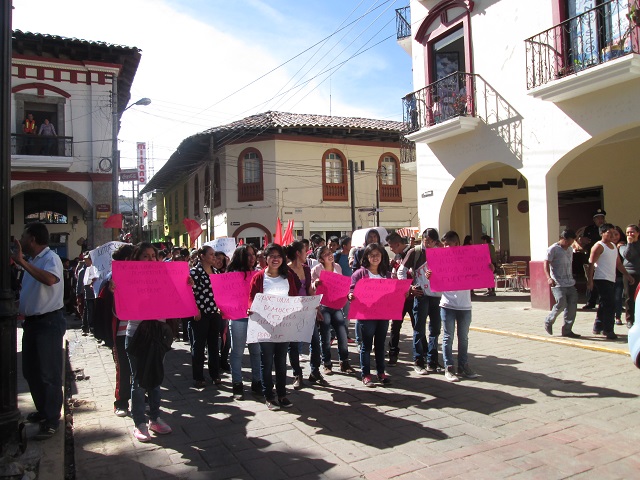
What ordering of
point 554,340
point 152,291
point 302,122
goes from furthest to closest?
1. point 302,122
2. point 554,340
3. point 152,291

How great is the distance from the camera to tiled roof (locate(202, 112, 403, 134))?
2650 centimetres

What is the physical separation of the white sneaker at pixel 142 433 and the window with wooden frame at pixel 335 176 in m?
23.7

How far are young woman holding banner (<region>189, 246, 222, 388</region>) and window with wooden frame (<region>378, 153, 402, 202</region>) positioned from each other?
23547 mm

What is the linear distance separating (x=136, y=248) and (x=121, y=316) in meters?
0.86

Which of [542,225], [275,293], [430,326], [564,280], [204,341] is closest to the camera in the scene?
[275,293]

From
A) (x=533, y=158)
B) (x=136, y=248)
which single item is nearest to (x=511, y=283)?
(x=533, y=158)

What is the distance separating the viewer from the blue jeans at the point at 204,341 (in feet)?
20.9

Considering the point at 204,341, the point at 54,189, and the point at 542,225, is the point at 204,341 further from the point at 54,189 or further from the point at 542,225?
the point at 54,189

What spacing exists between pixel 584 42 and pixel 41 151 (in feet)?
58.5

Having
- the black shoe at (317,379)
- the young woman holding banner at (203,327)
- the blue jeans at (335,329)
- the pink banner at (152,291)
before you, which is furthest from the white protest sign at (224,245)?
the pink banner at (152,291)

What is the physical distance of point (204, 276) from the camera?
648 cm

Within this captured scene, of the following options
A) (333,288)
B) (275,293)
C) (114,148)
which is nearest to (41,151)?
(114,148)

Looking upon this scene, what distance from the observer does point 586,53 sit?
1014 cm

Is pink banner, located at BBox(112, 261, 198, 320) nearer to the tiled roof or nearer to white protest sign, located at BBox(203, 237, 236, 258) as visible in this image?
white protest sign, located at BBox(203, 237, 236, 258)
